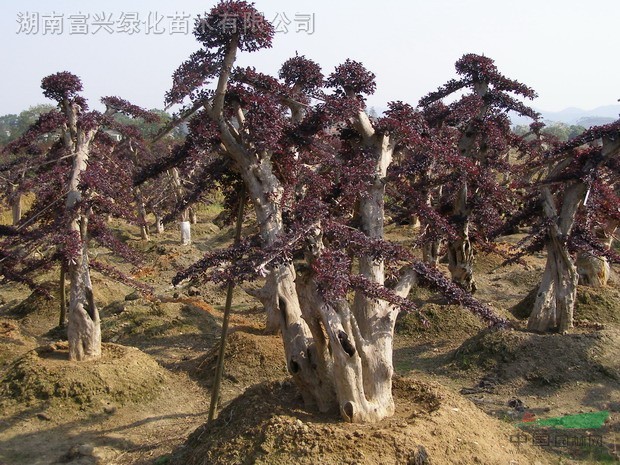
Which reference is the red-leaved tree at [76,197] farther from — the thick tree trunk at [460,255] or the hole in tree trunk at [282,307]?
the thick tree trunk at [460,255]

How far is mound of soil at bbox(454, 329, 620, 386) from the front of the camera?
27.6 feet

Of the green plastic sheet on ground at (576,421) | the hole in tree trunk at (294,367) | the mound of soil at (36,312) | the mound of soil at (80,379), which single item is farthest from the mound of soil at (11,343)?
the green plastic sheet on ground at (576,421)

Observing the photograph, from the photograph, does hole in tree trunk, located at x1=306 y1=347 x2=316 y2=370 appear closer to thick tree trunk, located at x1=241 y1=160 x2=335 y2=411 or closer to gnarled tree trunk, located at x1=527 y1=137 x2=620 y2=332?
thick tree trunk, located at x1=241 y1=160 x2=335 y2=411

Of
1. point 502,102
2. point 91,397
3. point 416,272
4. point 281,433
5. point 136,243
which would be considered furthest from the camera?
point 136,243

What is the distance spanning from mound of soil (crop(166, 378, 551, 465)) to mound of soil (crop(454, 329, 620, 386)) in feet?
7.27

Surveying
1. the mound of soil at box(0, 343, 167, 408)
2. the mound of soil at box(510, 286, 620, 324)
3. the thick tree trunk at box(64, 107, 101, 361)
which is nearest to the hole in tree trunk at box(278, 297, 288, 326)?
the mound of soil at box(0, 343, 167, 408)

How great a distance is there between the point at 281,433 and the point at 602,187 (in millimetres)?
6658

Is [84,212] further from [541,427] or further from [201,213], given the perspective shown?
[201,213]

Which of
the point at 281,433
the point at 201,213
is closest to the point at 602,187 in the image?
the point at 281,433

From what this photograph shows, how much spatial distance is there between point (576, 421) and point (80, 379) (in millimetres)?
6583

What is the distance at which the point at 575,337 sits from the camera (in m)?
9.16

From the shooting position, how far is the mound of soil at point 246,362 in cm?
954

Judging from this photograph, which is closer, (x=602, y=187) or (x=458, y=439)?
(x=458, y=439)

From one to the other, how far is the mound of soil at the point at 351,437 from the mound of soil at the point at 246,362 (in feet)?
9.94
